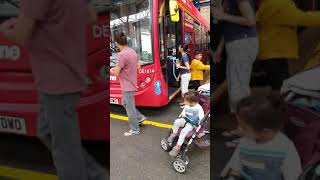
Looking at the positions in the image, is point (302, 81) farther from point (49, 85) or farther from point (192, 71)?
point (192, 71)

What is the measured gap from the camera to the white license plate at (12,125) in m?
1.23

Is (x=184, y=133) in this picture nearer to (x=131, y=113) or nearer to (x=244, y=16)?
(x=131, y=113)

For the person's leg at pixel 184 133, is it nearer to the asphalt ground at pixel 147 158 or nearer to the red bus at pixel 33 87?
the asphalt ground at pixel 147 158

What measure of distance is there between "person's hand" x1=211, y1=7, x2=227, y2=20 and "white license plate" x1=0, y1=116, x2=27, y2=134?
0.78m

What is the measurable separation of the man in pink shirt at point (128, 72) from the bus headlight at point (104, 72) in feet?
8.25

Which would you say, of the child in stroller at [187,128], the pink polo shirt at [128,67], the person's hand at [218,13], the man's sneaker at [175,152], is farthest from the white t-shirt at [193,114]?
the person's hand at [218,13]

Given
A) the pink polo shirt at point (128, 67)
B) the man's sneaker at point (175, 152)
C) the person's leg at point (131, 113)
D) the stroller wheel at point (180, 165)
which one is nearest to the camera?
the stroller wheel at point (180, 165)

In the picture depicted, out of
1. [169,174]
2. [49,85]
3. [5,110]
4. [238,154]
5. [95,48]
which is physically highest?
[95,48]

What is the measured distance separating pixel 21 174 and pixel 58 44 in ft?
1.98

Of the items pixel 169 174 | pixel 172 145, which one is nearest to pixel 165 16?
pixel 172 145

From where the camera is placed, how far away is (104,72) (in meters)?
1.21

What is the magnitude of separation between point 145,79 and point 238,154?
12.8 feet

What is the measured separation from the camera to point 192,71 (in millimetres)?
5977

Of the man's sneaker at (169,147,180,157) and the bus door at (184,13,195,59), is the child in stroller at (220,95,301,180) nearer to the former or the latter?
the man's sneaker at (169,147,180,157)
